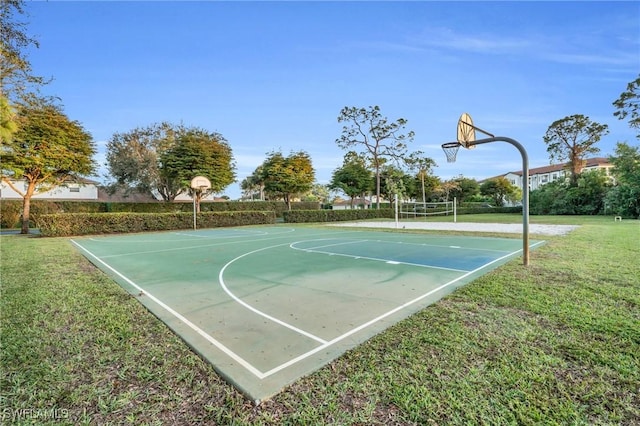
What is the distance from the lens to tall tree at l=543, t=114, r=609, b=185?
32375 mm

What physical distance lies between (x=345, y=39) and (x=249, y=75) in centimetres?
452

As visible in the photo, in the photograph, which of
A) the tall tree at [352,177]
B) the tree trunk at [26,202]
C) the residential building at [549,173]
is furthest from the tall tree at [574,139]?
the tree trunk at [26,202]

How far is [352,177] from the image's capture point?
32.4m

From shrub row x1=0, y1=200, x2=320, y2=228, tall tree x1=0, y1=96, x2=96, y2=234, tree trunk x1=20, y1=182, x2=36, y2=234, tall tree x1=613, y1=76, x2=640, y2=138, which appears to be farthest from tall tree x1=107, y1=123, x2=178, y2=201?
tall tree x1=613, y1=76, x2=640, y2=138

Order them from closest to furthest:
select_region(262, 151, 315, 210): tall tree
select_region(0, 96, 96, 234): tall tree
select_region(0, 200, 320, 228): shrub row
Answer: select_region(0, 96, 96, 234): tall tree < select_region(0, 200, 320, 228): shrub row < select_region(262, 151, 315, 210): tall tree

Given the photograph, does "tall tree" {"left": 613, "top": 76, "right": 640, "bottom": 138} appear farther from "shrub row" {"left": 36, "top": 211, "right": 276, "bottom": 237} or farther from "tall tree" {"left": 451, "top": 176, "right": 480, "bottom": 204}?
"shrub row" {"left": 36, "top": 211, "right": 276, "bottom": 237}

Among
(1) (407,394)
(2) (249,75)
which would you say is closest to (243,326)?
(1) (407,394)

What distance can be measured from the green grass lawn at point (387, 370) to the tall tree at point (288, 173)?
21.5 metres

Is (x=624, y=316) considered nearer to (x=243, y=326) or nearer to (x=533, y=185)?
(x=243, y=326)

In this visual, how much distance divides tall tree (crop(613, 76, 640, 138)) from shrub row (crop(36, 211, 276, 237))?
34204 millimetres

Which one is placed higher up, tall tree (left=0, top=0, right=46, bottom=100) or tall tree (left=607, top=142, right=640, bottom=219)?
tall tree (left=0, top=0, right=46, bottom=100)

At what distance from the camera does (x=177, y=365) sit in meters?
2.36

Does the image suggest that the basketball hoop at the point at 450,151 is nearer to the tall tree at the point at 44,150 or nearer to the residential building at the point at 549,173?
the tall tree at the point at 44,150

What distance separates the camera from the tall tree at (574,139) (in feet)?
106
